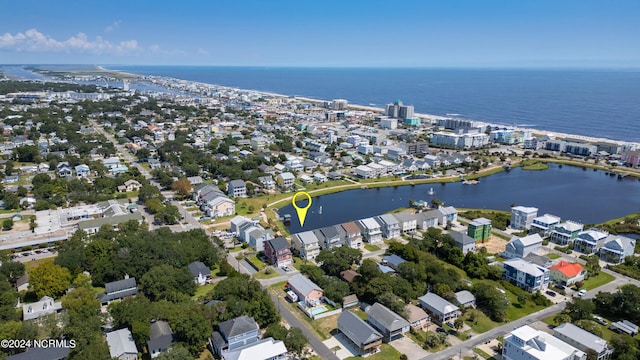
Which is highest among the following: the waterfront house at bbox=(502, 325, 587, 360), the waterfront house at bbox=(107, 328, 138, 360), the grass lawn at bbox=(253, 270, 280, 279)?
the waterfront house at bbox=(502, 325, 587, 360)

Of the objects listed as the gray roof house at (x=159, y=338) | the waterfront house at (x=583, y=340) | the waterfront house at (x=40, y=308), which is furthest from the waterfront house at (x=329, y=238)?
the waterfront house at (x=40, y=308)

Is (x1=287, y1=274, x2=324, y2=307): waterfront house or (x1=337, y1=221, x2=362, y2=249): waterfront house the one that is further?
(x1=337, y1=221, x2=362, y2=249): waterfront house

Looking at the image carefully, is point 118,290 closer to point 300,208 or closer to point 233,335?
point 233,335

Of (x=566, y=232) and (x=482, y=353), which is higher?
(x=566, y=232)

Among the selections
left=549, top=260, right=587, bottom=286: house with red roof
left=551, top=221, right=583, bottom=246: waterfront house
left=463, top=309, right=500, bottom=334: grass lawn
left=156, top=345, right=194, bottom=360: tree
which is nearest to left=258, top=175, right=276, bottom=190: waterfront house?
left=551, top=221, right=583, bottom=246: waterfront house

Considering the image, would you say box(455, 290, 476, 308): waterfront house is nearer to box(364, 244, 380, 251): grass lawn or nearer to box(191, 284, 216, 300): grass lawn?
box(364, 244, 380, 251): grass lawn

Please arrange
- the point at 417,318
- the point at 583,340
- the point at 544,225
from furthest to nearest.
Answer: the point at 544,225
the point at 417,318
the point at 583,340

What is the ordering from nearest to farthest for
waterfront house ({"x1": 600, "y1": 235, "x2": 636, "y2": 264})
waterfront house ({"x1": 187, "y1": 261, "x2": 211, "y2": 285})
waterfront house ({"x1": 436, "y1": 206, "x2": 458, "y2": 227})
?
waterfront house ({"x1": 187, "y1": 261, "x2": 211, "y2": 285}) < waterfront house ({"x1": 600, "y1": 235, "x2": 636, "y2": 264}) < waterfront house ({"x1": 436, "y1": 206, "x2": 458, "y2": 227})

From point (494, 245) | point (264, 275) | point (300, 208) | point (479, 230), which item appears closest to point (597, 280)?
point (494, 245)
